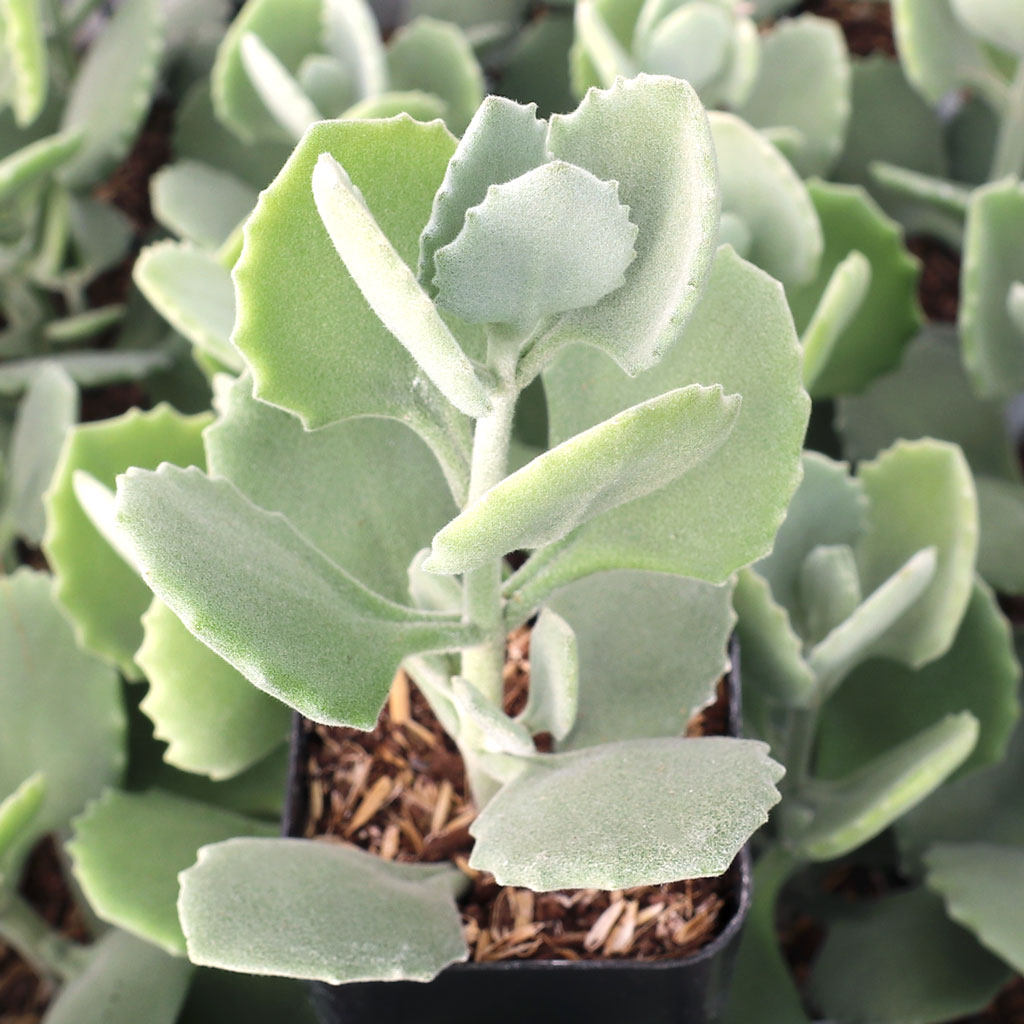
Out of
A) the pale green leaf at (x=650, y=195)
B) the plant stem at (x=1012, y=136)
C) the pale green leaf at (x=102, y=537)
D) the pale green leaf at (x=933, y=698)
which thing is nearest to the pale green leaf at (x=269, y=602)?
the pale green leaf at (x=650, y=195)

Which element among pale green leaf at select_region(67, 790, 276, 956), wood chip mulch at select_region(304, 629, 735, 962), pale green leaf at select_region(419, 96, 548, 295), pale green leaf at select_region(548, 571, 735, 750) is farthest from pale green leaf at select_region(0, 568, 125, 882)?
pale green leaf at select_region(419, 96, 548, 295)

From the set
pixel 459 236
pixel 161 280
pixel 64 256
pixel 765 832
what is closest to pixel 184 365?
pixel 64 256

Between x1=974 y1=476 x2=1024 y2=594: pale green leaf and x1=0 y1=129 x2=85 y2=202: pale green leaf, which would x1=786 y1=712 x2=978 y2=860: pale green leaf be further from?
x1=0 y1=129 x2=85 y2=202: pale green leaf

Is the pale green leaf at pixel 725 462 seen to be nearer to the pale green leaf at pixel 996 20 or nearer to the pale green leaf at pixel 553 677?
the pale green leaf at pixel 553 677

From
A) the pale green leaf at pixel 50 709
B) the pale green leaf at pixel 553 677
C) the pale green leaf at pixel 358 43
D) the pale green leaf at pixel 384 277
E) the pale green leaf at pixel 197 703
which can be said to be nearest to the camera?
the pale green leaf at pixel 384 277

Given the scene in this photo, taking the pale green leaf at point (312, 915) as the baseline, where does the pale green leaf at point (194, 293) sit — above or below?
above

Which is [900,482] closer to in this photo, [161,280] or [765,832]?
[765,832]

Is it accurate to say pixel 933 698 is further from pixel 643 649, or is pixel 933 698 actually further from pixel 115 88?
pixel 115 88
